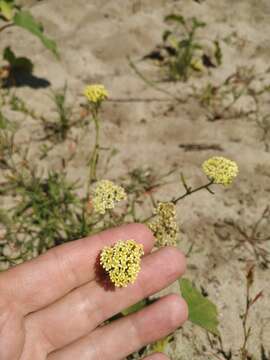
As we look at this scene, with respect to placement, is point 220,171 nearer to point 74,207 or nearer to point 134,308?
point 134,308

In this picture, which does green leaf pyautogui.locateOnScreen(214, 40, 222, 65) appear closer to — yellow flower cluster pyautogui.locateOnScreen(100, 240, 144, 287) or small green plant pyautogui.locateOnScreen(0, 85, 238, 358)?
small green plant pyautogui.locateOnScreen(0, 85, 238, 358)

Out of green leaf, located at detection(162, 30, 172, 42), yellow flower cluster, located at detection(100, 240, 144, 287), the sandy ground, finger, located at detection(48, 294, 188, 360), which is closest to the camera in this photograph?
yellow flower cluster, located at detection(100, 240, 144, 287)

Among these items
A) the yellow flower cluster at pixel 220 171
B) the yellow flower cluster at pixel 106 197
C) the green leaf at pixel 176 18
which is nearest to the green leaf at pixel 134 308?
the yellow flower cluster at pixel 106 197

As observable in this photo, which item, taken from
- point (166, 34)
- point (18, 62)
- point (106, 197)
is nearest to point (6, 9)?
point (18, 62)

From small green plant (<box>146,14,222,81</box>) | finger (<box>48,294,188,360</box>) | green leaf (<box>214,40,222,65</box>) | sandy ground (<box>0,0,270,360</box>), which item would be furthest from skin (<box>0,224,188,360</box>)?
green leaf (<box>214,40,222,65</box>)

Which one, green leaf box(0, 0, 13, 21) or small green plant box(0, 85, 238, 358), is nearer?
small green plant box(0, 85, 238, 358)

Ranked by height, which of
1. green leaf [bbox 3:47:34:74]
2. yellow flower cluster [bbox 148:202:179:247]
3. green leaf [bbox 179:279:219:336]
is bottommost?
green leaf [bbox 179:279:219:336]
